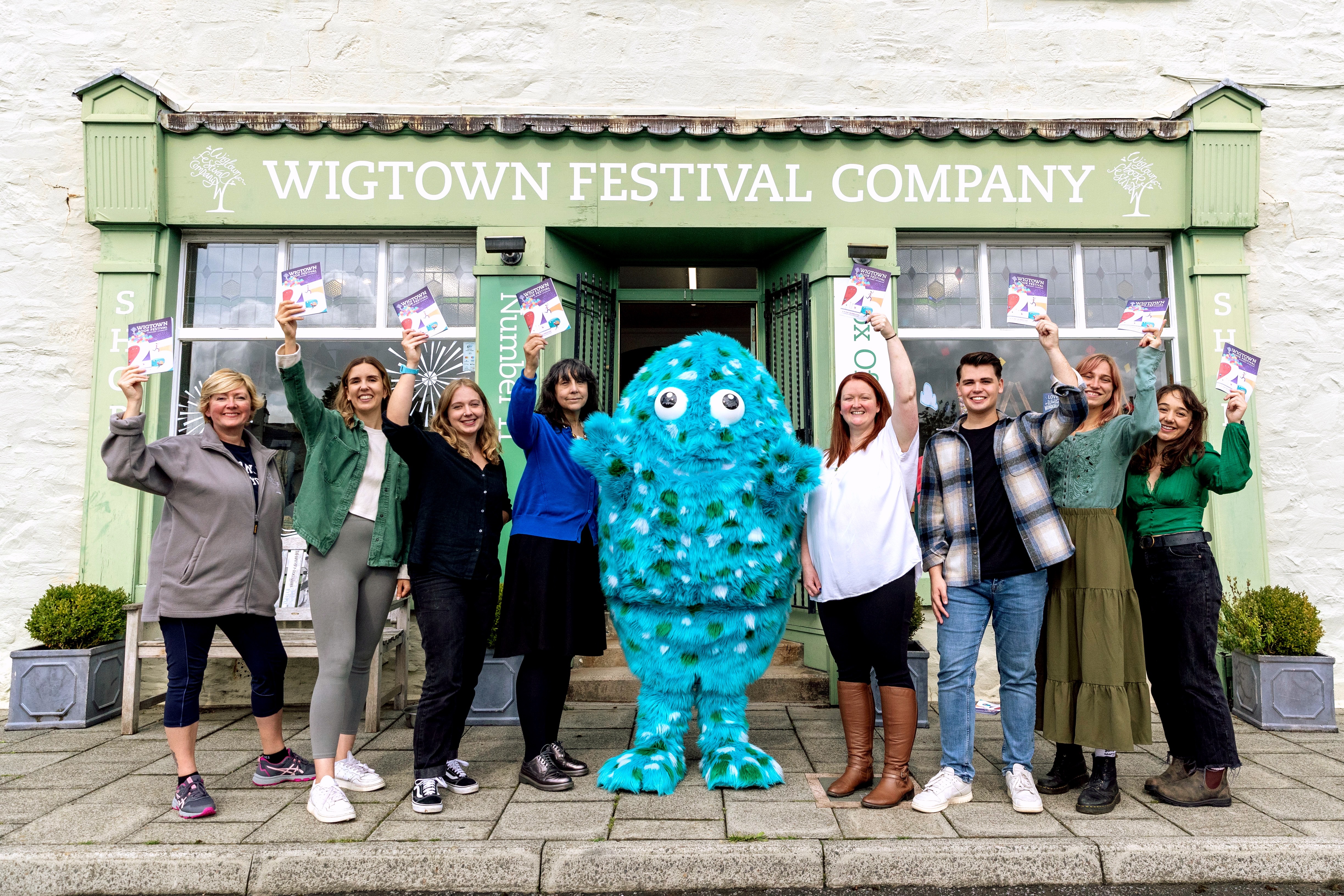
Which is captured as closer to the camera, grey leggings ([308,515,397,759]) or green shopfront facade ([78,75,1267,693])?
grey leggings ([308,515,397,759])

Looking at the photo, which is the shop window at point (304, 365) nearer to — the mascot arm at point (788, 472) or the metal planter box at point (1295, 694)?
the mascot arm at point (788, 472)

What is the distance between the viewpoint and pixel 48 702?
5.04 meters

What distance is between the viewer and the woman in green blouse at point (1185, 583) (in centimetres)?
362

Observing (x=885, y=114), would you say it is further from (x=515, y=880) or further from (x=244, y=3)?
(x=515, y=880)

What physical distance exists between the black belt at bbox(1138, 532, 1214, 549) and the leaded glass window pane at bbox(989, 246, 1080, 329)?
2699mm

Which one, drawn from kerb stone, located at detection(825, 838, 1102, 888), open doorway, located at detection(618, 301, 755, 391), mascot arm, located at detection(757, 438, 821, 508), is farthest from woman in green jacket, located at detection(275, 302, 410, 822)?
open doorway, located at detection(618, 301, 755, 391)

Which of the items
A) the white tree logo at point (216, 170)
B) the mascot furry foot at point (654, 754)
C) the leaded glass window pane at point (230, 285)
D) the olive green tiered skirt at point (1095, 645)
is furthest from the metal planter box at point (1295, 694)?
the white tree logo at point (216, 170)

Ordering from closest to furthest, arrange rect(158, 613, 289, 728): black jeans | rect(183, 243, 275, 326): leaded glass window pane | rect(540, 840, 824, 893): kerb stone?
rect(540, 840, 824, 893): kerb stone → rect(158, 613, 289, 728): black jeans → rect(183, 243, 275, 326): leaded glass window pane

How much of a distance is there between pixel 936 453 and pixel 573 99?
3.94 m

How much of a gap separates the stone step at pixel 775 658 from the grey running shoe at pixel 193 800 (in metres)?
2.57

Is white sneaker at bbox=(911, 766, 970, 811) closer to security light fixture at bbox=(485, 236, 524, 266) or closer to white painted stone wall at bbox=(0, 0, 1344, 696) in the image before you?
white painted stone wall at bbox=(0, 0, 1344, 696)

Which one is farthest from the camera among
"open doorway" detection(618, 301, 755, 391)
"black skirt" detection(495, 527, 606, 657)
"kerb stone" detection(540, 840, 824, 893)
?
"open doorway" detection(618, 301, 755, 391)

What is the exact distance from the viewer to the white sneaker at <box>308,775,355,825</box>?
344 cm

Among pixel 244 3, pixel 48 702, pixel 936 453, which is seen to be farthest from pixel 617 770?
pixel 244 3
